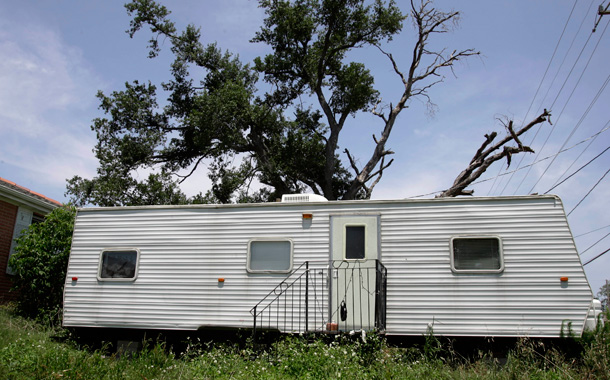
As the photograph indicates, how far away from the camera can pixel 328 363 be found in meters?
7.55

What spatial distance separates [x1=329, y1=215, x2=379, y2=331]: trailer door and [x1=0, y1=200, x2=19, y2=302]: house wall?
10400 millimetres

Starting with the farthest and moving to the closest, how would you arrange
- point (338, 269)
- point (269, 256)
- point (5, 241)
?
point (5, 241)
point (269, 256)
point (338, 269)

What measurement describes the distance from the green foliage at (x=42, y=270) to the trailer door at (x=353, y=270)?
7491 millimetres

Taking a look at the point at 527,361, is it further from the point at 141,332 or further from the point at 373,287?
the point at 141,332

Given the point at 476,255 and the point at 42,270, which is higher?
the point at 476,255

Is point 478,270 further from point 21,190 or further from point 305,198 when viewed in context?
point 21,190

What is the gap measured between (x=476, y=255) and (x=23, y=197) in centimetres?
1262

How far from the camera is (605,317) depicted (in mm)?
8430

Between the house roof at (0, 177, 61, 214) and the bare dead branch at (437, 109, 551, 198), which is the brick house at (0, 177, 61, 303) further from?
the bare dead branch at (437, 109, 551, 198)

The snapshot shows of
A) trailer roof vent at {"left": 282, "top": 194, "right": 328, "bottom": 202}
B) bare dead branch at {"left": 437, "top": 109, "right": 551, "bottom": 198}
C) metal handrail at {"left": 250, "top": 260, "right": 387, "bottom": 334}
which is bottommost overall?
metal handrail at {"left": 250, "top": 260, "right": 387, "bottom": 334}

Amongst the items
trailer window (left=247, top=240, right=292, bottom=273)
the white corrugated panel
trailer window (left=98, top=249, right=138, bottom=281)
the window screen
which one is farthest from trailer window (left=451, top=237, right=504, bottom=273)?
trailer window (left=98, top=249, right=138, bottom=281)

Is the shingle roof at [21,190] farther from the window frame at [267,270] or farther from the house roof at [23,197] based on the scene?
the window frame at [267,270]

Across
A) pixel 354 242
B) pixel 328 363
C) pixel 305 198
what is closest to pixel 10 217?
pixel 305 198

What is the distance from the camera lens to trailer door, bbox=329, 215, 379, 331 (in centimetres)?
904
